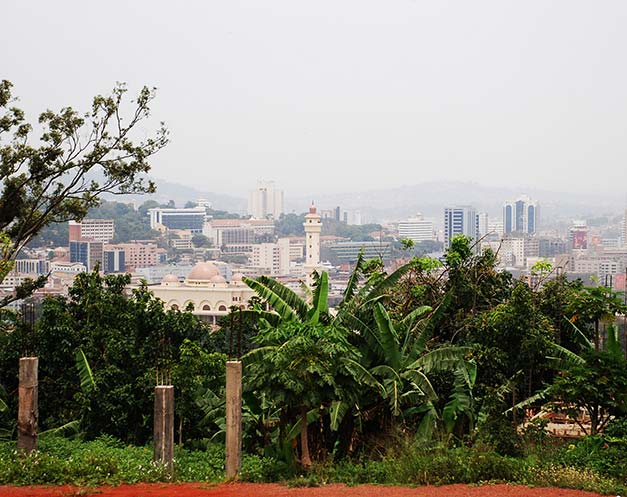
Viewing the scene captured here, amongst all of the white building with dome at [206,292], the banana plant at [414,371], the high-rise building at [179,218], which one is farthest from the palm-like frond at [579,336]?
the high-rise building at [179,218]

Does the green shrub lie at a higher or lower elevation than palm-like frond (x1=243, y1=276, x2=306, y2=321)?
lower

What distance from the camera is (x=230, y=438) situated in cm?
685

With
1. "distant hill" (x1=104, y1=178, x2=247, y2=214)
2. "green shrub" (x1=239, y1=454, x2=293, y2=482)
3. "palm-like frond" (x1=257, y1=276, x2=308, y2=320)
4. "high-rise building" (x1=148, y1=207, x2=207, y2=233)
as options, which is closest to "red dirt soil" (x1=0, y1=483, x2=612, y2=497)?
"green shrub" (x1=239, y1=454, x2=293, y2=482)

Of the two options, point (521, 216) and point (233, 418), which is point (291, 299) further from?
point (521, 216)

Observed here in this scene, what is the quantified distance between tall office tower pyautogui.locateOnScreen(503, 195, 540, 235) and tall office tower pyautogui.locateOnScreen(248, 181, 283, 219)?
1250 inches

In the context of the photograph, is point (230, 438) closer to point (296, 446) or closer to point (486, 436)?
point (296, 446)

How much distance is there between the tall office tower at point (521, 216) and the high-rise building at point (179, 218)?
3794cm

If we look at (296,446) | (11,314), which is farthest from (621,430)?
(11,314)

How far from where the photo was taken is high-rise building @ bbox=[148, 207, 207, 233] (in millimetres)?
110938

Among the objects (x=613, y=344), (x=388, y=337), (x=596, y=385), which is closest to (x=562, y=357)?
(x=613, y=344)

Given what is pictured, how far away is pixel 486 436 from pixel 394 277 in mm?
1647

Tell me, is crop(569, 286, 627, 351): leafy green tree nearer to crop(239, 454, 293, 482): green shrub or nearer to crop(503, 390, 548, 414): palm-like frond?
crop(503, 390, 548, 414): palm-like frond

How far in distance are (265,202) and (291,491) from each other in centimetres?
13296

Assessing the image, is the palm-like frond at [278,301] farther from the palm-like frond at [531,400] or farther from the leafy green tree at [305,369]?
the palm-like frond at [531,400]
